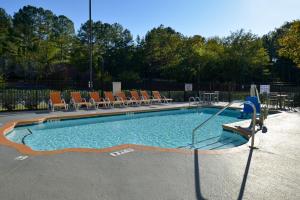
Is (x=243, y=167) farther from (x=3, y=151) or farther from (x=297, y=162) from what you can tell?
(x=3, y=151)

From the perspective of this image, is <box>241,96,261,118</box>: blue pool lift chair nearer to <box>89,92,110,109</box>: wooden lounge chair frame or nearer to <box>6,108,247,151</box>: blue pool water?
<box>6,108,247,151</box>: blue pool water

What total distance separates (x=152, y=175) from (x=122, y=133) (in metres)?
5.11

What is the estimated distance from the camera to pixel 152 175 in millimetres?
4105

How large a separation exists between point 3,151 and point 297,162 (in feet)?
18.4

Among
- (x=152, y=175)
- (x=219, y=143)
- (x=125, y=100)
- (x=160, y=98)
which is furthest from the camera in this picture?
(x=160, y=98)

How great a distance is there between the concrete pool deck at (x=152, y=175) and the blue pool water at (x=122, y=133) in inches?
85.1

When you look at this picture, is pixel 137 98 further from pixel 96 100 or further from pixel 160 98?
pixel 96 100

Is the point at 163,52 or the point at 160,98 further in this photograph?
the point at 163,52

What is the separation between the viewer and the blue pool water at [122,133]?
7.68 metres

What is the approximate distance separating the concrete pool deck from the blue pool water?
2.16m

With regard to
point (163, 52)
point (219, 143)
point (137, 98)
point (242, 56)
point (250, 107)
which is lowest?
point (219, 143)

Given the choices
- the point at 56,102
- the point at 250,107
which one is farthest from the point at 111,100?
the point at 250,107

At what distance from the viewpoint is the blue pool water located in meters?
7.68

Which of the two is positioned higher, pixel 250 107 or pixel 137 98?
pixel 137 98
